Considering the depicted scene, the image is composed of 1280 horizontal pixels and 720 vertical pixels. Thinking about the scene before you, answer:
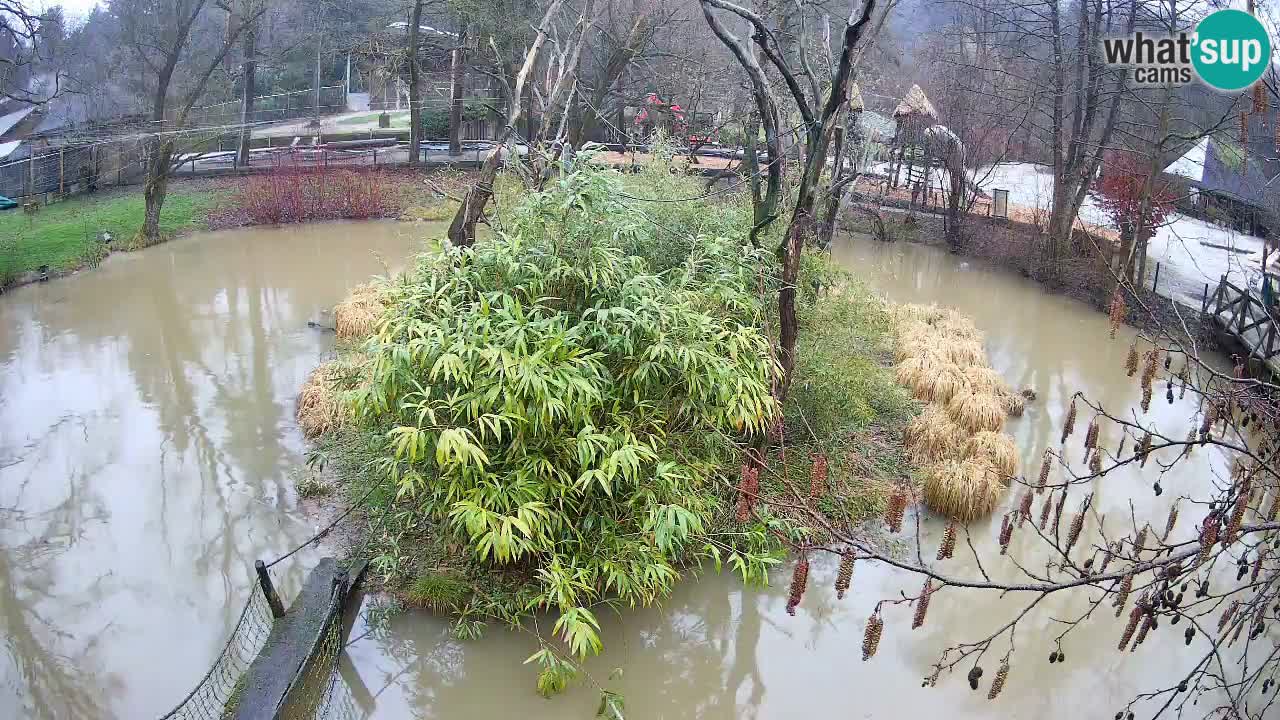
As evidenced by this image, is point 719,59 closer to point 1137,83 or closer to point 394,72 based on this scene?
point 394,72

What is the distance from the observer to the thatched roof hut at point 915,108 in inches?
680

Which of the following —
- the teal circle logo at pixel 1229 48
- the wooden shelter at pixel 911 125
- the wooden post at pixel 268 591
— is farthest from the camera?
the wooden shelter at pixel 911 125

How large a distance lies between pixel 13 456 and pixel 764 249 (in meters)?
6.28

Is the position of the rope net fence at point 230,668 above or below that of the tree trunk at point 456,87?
below

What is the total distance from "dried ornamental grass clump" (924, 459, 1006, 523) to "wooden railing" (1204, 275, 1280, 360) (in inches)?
143

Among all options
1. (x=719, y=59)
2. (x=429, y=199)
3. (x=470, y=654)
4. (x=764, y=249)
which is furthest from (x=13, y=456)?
(x=719, y=59)

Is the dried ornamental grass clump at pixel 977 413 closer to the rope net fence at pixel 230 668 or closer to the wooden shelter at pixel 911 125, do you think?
the rope net fence at pixel 230 668

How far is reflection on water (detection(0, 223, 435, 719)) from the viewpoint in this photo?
18.0 ft

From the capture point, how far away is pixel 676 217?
7.67 metres

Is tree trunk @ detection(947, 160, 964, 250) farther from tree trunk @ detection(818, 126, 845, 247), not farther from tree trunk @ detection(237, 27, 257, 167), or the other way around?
tree trunk @ detection(237, 27, 257, 167)

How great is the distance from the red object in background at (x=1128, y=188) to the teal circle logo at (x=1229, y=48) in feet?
6.05

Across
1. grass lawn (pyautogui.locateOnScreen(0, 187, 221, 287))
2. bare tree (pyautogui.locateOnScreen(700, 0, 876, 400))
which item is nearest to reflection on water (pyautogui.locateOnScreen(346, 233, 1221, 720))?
bare tree (pyautogui.locateOnScreen(700, 0, 876, 400))

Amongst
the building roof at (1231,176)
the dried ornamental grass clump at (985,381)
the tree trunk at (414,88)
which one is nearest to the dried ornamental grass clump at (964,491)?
the dried ornamental grass clump at (985,381)

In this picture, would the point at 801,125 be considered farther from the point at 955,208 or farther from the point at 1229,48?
the point at 955,208
